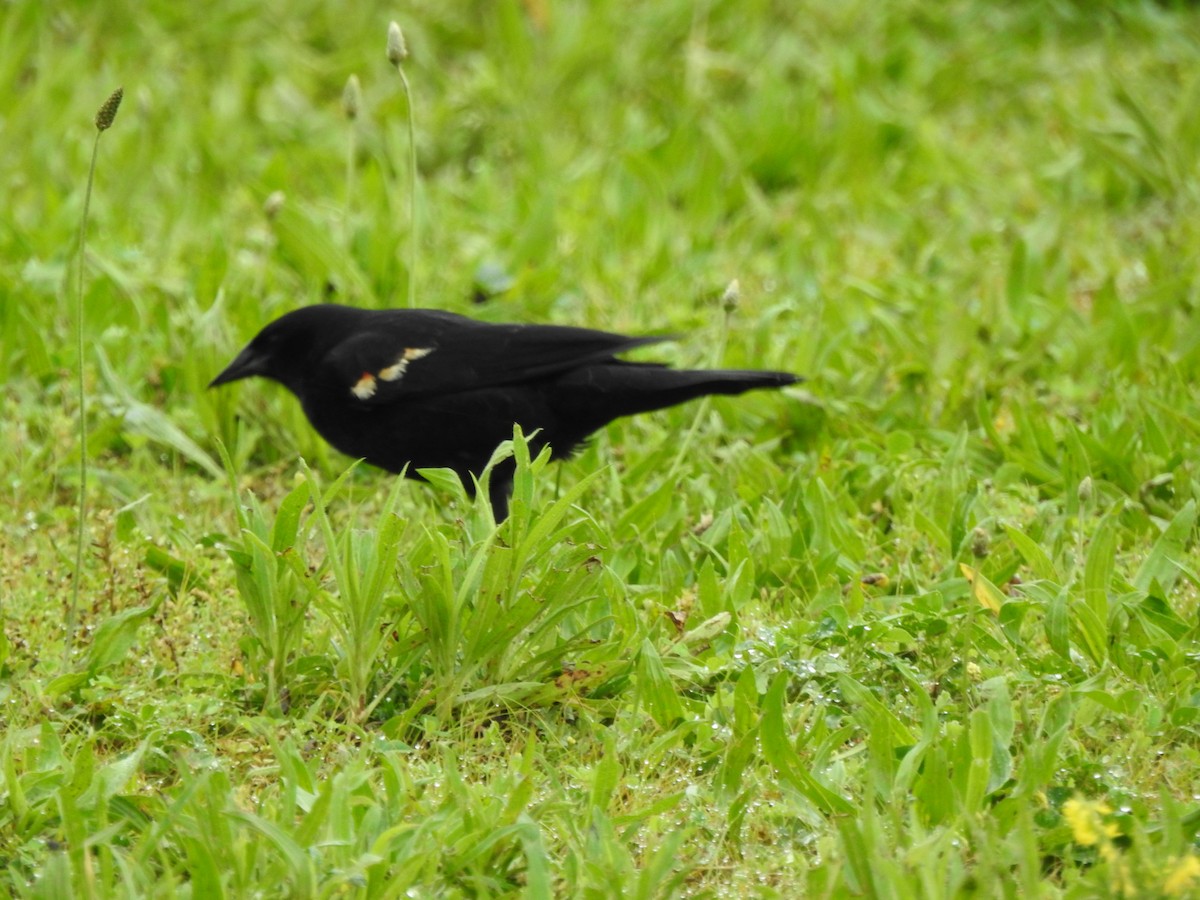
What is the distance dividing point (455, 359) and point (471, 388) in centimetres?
10

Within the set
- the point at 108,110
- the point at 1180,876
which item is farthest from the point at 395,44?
the point at 1180,876

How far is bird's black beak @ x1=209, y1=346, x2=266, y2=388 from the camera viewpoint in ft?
14.3

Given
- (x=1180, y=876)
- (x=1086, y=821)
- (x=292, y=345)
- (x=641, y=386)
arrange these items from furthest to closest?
(x=292, y=345) < (x=641, y=386) < (x=1086, y=821) < (x=1180, y=876)

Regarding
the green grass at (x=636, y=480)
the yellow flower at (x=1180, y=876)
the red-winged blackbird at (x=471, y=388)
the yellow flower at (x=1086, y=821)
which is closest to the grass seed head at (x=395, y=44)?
the red-winged blackbird at (x=471, y=388)

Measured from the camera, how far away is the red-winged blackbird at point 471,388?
406 centimetres

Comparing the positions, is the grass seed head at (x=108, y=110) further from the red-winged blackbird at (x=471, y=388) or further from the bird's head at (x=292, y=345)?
the bird's head at (x=292, y=345)

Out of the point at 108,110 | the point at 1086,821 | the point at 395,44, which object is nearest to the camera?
the point at 1086,821

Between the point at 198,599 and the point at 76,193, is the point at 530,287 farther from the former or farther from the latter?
the point at 198,599

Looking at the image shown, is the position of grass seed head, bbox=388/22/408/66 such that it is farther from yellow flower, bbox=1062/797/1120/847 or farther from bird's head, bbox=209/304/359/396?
yellow flower, bbox=1062/797/1120/847

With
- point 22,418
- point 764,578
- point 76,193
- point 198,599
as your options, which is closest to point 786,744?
point 764,578

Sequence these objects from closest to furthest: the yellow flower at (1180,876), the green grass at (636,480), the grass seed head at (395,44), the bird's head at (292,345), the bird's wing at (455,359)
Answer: the yellow flower at (1180,876), the green grass at (636,480), the grass seed head at (395,44), the bird's wing at (455,359), the bird's head at (292,345)

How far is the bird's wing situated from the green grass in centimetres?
30

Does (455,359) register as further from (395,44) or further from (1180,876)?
(1180,876)

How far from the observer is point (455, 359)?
4.10 metres
